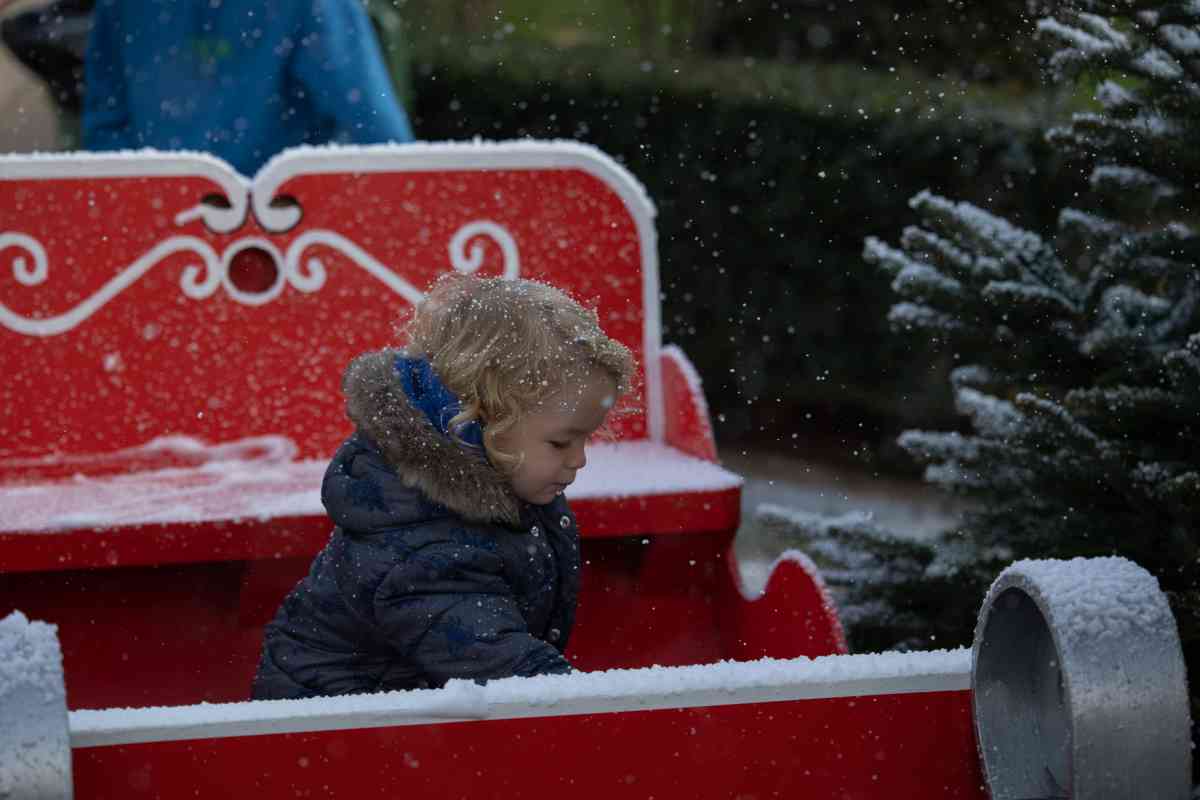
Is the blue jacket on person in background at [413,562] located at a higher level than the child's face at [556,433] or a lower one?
lower

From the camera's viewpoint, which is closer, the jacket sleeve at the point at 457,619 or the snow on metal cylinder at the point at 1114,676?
the snow on metal cylinder at the point at 1114,676

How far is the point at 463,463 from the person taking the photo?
1992 millimetres

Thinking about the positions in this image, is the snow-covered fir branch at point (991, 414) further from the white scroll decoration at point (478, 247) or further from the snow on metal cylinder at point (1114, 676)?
the snow on metal cylinder at point (1114, 676)

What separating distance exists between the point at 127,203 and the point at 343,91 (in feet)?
2.41

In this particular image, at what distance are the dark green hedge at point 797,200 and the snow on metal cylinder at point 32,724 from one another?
20.2 ft

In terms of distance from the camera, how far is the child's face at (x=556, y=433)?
6.51 feet

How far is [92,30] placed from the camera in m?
4.02

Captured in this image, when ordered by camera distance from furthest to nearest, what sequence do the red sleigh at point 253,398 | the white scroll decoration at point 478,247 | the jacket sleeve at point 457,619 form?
the white scroll decoration at point 478,247, the red sleigh at point 253,398, the jacket sleeve at point 457,619

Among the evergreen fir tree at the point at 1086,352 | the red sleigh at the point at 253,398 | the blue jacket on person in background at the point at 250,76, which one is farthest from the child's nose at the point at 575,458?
the blue jacket on person in background at the point at 250,76

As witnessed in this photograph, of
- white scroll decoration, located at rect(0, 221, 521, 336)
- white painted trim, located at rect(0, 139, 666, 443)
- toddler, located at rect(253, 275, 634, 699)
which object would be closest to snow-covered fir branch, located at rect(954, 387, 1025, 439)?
white painted trim, located at rect(0, 139, 666, 443)

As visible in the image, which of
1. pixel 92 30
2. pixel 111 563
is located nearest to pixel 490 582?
pixel 111 563

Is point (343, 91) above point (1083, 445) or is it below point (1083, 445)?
above

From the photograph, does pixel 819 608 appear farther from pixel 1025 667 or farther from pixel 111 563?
pixel 111 563

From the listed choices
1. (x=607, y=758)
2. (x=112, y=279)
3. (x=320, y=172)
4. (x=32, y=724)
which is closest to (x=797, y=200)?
(x=320, y=172)
